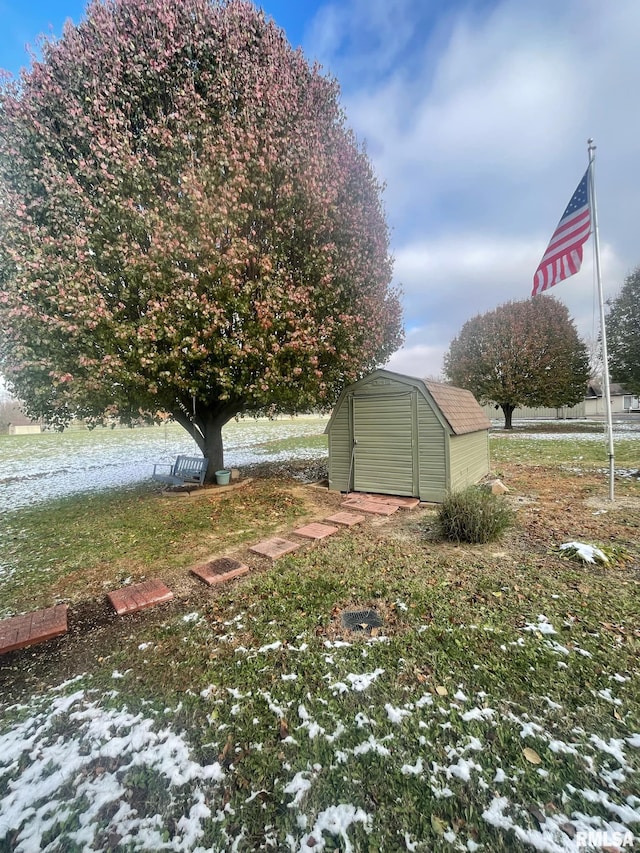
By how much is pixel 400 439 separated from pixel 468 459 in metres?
1.94

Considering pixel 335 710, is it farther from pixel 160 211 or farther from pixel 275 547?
pixel 160 211

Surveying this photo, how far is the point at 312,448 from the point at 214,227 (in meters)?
11.7

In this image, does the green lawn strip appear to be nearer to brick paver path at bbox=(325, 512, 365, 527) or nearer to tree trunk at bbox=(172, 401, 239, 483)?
brick paver path at bbox=(325, 512, 365, 527)

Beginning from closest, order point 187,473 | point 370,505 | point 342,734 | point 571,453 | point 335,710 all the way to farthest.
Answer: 1. point 342,734
2. point 335,710
3. point 370,505
4. point 187,473
5. point 571,453

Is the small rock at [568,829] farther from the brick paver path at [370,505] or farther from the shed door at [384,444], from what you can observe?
the shed door at [384,444]

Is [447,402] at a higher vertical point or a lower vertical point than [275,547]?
higher

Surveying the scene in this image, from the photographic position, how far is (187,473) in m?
9.24

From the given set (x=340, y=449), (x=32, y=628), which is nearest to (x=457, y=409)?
(x=340, y=449)

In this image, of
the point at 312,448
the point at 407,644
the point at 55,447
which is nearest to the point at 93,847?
the point at 407,644

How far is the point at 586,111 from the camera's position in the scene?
22.2 ft

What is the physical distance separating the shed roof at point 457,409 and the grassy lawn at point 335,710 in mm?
3005

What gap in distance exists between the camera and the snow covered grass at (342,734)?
1.59m

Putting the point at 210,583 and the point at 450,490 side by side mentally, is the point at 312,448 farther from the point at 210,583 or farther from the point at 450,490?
the point at 210,583

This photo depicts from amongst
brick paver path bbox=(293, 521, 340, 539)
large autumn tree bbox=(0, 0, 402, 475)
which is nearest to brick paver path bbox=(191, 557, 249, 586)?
brick paver path bbox=(293, 521, 340, 539)
